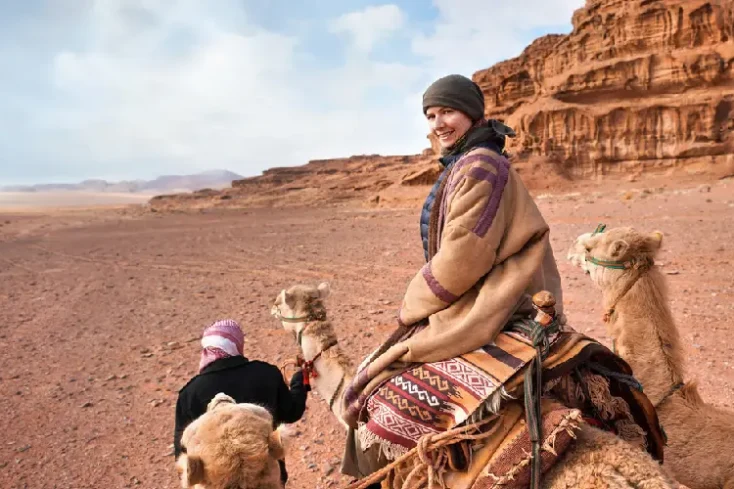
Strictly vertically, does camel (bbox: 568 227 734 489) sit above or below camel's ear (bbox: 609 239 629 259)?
below

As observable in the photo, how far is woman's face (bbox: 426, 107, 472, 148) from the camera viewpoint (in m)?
2.33

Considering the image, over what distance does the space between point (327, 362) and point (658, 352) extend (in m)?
2.06

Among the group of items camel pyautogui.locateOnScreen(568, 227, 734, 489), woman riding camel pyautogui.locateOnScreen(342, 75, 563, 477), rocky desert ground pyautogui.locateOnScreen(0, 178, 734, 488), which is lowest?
rocky desert ground pyautogui.locateOnScreen(0, 178, 734, 488)

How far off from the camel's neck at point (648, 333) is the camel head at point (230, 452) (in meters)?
2.19

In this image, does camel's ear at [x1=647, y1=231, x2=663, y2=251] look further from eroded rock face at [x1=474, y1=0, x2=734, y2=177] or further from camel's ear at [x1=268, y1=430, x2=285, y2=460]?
eroded rock face at [x1=474, y1=0, x2=734, y2=177]

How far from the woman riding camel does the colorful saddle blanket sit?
2.1 inches

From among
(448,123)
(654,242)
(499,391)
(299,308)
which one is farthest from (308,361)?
(654,242)

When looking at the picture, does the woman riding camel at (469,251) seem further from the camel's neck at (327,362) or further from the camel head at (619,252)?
the camel head at (619,252)

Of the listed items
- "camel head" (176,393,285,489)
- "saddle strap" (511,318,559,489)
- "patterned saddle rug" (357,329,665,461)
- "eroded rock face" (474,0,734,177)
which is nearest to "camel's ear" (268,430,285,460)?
"camel head" (176,393,285,489)

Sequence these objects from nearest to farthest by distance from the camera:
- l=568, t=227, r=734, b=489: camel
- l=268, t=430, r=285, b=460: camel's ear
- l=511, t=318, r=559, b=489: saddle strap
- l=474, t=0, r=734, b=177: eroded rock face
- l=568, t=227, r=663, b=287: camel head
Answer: l=511, t=318, r=559, b=489: saddle strap → l=268, t=430, r=285, b=460: camel's ear → l=568, t=227, r=734, b=489: camel → l=568, t=227, r=663, b=287: camel head → l=474, t=0, r=734, b=177: eroded rock face

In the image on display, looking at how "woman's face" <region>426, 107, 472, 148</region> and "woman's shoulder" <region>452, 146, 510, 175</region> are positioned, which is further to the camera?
"woman's face" <region>426, 107, 472, 148</region>

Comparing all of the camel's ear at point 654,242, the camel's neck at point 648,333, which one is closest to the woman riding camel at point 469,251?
the camel's neck at point 648,333

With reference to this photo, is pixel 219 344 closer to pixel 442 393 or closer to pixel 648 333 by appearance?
pixel 442 393

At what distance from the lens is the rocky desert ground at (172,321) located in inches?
184
